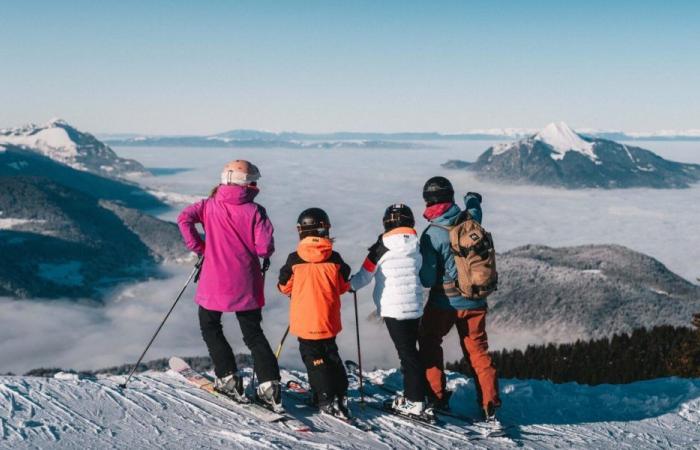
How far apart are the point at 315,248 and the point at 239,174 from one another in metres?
1.21

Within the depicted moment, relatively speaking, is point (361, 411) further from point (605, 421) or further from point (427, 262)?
point (605, 421)

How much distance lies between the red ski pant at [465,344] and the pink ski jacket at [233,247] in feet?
7.21

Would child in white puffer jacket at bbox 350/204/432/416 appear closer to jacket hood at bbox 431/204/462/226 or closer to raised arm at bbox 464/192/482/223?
jacket hood at bbox 431/204/462/226

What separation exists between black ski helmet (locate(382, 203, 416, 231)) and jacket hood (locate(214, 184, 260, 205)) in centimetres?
159

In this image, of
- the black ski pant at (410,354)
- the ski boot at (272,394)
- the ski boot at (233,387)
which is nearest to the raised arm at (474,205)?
the black ski pant at (410,354)

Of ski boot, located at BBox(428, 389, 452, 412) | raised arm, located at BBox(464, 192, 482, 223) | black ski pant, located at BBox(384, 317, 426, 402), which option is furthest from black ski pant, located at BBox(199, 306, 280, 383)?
raised arm, located at BBox(464, 192, 482, 223)

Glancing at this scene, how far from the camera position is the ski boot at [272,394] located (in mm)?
6734

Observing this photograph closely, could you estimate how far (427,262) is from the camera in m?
7.15

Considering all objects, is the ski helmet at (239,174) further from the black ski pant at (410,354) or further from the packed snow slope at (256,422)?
the packed snow slope at (256,422)

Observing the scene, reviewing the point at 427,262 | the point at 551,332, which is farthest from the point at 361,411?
the point at 551,332

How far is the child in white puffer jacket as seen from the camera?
22.4 feet

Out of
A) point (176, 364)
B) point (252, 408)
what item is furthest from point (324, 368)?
point (176, 364)

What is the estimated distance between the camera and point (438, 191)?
7.20 meters

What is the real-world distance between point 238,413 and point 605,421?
5.20m
